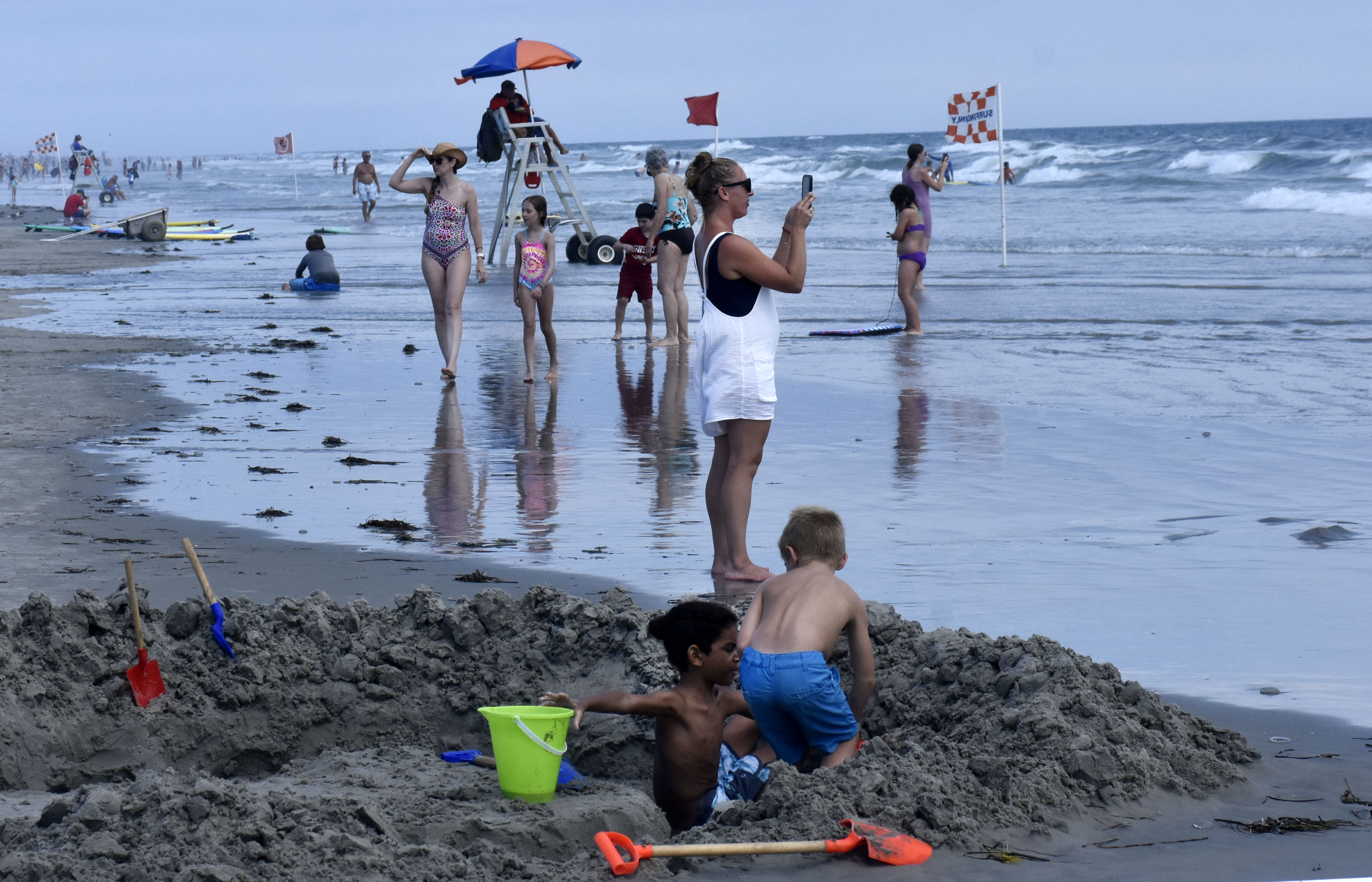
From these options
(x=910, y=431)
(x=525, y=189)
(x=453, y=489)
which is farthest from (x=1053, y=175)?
(x=453, y=489)

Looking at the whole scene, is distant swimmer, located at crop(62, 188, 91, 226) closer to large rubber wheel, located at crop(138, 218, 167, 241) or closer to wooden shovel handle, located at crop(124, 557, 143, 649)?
large rubber wheel, located at crop(138, 218, 167, 241)

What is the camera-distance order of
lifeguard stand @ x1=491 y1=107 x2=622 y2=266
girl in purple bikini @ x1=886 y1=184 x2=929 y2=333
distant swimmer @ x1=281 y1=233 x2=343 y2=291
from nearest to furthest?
girl in purple bikini @ x1=886 y1=184 x2=929 y2=333
distant swimmer @ x1=281 y1=233 x2=343 y2=291
lifeguard stand @ x1=491 y1=107 x2=622 y2=266

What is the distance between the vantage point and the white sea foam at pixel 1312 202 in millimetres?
40656

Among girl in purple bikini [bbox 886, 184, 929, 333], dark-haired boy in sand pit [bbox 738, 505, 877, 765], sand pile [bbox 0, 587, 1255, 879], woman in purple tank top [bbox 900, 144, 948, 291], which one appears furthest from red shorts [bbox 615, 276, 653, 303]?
dark-haired boy in sand pit [bbox 738, 505, 877, 765]

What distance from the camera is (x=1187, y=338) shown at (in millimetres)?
15102

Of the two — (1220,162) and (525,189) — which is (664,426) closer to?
(525,189)

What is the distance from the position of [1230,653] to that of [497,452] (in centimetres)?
506

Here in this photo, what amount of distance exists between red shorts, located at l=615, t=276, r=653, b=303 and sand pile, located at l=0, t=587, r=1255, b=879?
9.43 m

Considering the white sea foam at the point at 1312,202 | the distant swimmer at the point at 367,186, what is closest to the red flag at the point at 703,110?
the distant swimmer at the point at 367,186

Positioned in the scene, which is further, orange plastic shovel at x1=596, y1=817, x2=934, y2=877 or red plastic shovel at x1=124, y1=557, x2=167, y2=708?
red plastic shovel at x1=124, y1=557, x2=167, y2=708

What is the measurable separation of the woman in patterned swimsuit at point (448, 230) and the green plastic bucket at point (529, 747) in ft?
25.1

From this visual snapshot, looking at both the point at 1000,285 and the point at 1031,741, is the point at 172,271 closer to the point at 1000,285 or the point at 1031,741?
the point at 1000,285

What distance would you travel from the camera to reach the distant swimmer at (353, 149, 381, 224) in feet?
136

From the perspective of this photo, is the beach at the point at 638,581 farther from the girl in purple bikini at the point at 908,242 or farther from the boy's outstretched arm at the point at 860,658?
the girl in purple bikini at the point at 908,242
